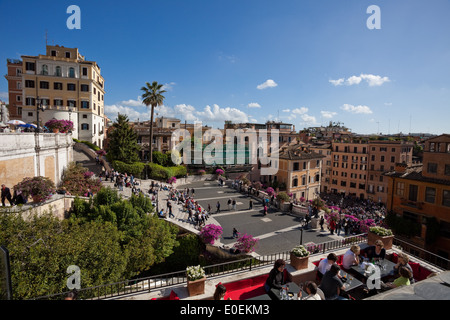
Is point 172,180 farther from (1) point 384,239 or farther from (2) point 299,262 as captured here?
(2) point 299,262

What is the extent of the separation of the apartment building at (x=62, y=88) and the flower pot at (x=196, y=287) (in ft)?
139

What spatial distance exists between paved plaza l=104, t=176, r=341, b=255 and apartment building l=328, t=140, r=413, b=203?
41.1 m

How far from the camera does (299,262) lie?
24.5 ft

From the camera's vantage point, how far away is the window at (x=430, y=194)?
22144mm

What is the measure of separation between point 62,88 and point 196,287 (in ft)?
151

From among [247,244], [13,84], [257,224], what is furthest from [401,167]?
[13,84]

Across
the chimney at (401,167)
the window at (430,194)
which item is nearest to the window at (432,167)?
the window at (430,194)

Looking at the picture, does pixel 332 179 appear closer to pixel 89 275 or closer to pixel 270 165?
pixel 270 165

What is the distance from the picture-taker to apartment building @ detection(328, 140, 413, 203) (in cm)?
5531

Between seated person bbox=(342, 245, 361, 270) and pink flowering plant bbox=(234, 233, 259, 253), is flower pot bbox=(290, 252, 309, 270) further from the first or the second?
pink flowering plant bbox=(234, 233, 259, 253)

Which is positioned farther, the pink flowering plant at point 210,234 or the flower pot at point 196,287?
the pink flowering plant at point 210,234

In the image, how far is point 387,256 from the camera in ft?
30.2

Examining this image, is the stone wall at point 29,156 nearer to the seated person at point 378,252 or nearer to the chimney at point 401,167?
the seated person at point 378,252
